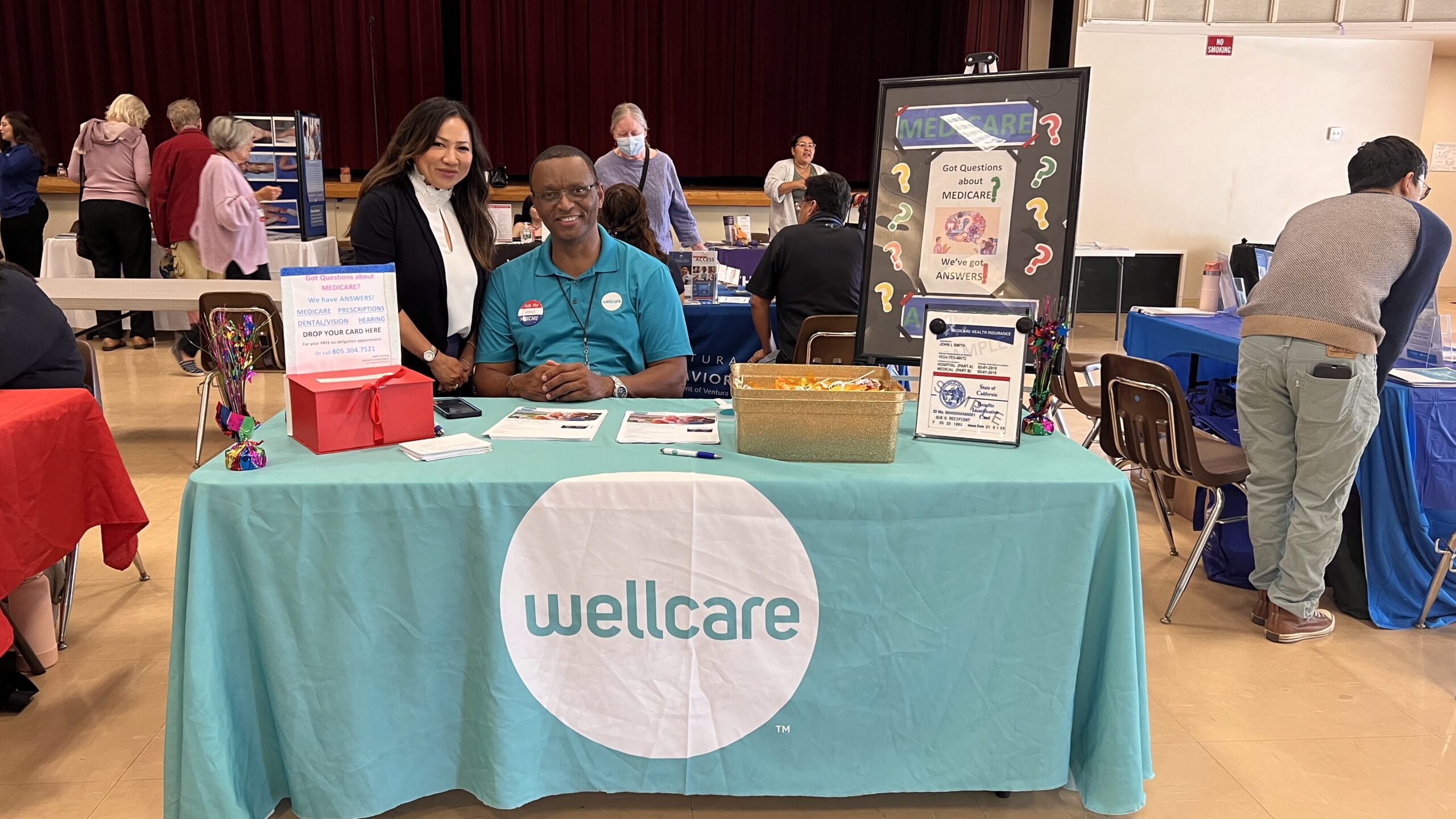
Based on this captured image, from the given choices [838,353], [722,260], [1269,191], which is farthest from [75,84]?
[1269,191]

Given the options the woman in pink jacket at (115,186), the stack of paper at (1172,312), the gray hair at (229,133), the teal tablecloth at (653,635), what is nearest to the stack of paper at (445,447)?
the teal tablecloth at (653,635)

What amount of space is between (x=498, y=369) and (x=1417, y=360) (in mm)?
2865

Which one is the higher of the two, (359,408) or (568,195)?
(568,195)

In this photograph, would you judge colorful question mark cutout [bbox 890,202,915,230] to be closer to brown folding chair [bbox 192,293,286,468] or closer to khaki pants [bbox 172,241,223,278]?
brown folding chair [bbox 192,293,286,468]

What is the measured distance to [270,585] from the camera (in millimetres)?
1759

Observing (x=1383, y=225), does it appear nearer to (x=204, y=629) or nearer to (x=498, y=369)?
(x=498, y=369)

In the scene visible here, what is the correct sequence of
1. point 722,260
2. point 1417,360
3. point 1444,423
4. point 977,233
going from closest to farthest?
point 977,233 → point 1444,423 → point 1417,360 → point 722,260

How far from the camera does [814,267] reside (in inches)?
154

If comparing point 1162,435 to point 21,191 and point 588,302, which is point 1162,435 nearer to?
point 588,302

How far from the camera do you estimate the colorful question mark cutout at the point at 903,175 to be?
89.7 inches

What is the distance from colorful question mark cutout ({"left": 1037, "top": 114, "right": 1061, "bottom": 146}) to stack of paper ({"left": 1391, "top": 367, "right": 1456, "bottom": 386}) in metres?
1.56

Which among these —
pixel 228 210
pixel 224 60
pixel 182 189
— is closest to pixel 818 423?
pixel 228 210

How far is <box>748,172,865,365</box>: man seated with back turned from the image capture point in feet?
12.8

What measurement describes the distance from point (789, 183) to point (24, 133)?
5282 millimetres
